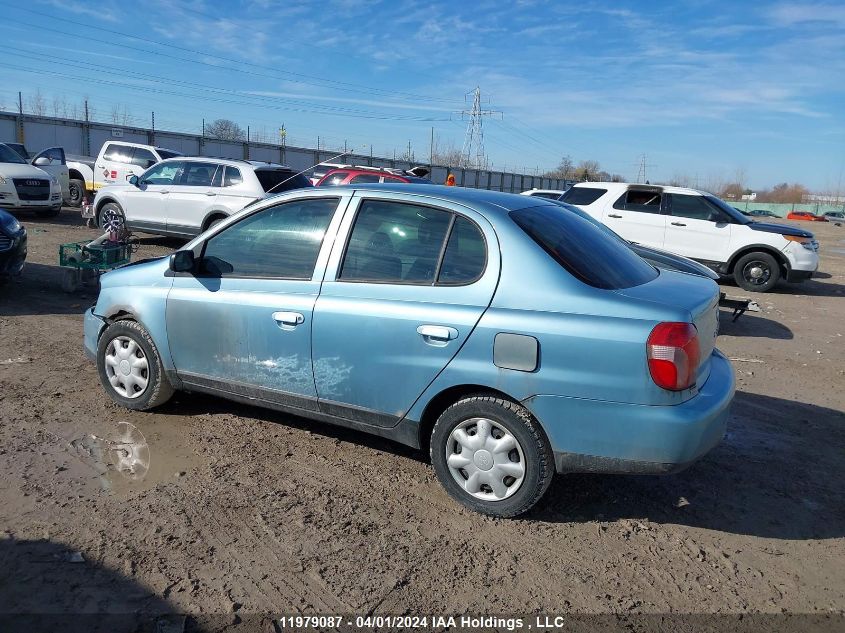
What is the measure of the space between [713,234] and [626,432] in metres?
10.3

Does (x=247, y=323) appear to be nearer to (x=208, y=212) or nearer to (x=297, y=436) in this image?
(x=297, y=436)

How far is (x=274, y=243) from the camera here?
429cm

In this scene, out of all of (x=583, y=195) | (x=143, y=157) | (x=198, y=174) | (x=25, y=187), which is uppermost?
(x=143, y=157)

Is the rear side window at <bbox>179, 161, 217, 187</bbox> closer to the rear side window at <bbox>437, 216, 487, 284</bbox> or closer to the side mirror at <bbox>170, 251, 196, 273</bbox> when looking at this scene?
the side mirror at <bbox>170, 251, 196, 273</bbox>

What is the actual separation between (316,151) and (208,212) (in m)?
31.1

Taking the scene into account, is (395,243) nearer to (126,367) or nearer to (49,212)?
(126,367)

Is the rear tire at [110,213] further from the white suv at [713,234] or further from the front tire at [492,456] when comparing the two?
the front tire at [492,456]

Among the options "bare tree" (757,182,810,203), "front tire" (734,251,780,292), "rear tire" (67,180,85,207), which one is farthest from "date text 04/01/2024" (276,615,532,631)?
"bare tree" (757,182,810,203)

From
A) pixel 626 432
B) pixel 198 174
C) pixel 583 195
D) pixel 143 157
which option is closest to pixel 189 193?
pixel 198 174

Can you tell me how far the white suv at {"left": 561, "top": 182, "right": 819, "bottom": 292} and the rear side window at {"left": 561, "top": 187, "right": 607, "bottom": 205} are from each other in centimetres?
32

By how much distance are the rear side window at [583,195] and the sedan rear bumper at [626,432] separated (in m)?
10.1

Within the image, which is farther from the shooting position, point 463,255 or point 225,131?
point 225,131

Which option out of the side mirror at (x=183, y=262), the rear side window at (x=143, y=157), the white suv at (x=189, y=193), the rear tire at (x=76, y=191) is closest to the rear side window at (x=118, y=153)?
the rear side window at (x=143, y=157)

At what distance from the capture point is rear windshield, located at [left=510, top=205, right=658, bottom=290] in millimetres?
3572
